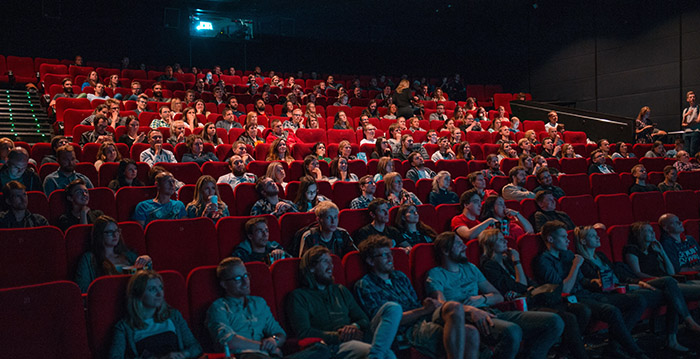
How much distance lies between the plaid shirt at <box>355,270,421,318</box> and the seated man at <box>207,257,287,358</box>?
0.33 metres

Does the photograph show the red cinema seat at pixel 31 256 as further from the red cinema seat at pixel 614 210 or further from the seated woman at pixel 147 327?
the red cinema seat at pixel 614 210

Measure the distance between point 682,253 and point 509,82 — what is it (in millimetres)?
5921

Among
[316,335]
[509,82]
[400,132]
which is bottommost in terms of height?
[316,335]

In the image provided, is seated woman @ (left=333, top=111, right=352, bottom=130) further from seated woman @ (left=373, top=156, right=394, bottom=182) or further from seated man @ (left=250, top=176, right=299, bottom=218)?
seated man @ (left=250, top=176, right=299, bottom=218)

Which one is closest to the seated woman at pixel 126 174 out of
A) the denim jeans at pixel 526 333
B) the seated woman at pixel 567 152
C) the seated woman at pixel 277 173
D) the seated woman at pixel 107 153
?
the seated woman at pixel 107 153

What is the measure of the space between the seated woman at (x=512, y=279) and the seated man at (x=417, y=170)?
3.85 feet

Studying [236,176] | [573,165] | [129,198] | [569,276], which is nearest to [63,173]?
[129,198]

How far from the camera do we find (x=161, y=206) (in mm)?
2330

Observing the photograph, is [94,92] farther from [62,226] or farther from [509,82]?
[509,82]

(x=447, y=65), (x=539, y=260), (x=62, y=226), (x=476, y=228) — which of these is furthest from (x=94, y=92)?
(x=447, y=65)

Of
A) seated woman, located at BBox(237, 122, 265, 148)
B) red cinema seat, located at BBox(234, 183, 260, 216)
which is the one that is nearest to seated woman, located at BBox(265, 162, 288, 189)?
red cinema seat, located at BBox(234, 183, 260, 216)

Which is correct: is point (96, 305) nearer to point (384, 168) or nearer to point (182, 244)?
point (182, 244)

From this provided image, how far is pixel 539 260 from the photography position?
7.34 ft

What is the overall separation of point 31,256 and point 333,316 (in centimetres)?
100
